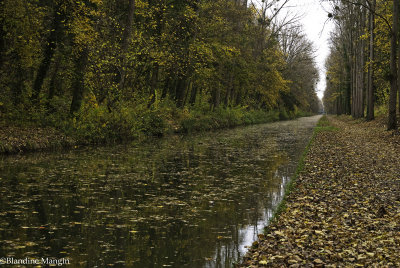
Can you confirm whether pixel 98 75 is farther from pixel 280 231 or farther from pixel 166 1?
pixel 280 231

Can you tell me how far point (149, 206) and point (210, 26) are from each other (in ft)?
85.4

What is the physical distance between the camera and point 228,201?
8914 mm

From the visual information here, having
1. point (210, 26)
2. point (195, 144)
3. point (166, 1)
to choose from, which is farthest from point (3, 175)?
point (210, 26)

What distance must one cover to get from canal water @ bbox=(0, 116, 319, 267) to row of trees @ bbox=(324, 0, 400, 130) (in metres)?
12.8

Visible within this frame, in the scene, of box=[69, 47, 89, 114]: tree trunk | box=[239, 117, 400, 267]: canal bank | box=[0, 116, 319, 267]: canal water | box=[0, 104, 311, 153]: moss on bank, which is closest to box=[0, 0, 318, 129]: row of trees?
box=[69, 47, 89, 114]: tree trunk

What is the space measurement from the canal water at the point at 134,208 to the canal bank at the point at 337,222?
Answer: 0.47 meters

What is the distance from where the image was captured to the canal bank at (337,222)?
536cm

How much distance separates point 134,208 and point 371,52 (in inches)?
1083

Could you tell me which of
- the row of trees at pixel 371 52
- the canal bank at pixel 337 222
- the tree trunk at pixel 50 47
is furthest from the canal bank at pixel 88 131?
the row of trees at pixel 371 52

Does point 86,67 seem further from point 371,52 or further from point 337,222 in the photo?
point 371,52

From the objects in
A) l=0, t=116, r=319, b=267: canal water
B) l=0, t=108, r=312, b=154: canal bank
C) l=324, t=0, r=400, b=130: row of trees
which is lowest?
l=0, t=116, r=319, b=267: canal water

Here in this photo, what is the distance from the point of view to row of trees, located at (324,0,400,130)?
22.7 metres

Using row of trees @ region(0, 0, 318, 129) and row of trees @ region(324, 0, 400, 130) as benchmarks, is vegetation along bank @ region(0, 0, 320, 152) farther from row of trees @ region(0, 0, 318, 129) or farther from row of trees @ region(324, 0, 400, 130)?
row of trees @ region(324, 0, 400, 130)

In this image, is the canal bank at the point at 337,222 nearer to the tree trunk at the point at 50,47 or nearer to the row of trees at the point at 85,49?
the row of trees at the point at 85,49
